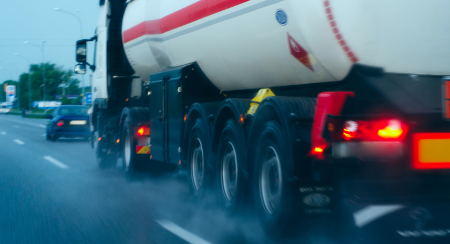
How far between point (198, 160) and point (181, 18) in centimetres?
185

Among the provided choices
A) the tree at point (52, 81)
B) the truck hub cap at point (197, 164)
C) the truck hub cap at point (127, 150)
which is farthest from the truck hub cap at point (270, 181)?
the tree at point (52, 81)

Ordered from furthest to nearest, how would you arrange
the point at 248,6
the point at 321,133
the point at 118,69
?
the point at 118,69
the point at 248,6
the point at 321,133

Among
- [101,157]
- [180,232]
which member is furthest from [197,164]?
[101,157]

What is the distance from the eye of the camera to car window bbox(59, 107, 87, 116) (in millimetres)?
23328

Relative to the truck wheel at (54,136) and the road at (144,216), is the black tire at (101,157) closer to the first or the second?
the road at (144,216)

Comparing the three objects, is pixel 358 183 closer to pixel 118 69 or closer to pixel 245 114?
pixel 245 114

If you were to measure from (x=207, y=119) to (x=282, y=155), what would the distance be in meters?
2.33

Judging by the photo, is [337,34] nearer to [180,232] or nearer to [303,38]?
[303,38]

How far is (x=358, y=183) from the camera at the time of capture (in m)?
4.61

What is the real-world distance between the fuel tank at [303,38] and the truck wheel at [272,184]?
64 cm

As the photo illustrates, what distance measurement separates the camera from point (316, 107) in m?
4.87

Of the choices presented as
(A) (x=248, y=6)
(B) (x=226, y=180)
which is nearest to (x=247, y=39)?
(A) (x=248, y=6)

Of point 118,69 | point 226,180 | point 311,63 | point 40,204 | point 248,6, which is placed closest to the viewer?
point 311,63

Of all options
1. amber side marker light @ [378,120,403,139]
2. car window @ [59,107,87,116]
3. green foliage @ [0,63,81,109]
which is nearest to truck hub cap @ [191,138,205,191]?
amber side marker light @ [378,120,403,139]
